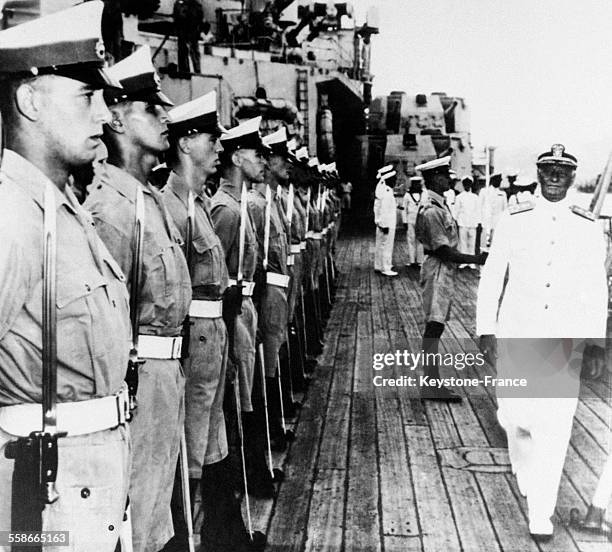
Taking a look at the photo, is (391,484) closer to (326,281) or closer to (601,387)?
(601,387)

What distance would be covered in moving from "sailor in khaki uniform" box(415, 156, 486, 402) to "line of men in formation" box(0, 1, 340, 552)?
1.38 m

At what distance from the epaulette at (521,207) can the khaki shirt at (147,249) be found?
1.59 m

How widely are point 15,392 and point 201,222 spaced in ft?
4.08

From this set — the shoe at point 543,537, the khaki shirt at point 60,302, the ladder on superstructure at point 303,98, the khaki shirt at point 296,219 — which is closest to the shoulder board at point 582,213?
the shoe at point 543,537

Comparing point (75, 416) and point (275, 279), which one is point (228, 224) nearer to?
point (275, 279)

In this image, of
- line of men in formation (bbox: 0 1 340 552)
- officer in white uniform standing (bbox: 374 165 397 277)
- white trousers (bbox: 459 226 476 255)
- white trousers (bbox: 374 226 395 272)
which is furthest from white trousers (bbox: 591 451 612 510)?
white trousers (bbox: 459 226 476 255)

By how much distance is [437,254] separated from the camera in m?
4.58

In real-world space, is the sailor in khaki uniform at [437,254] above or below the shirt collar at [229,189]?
below

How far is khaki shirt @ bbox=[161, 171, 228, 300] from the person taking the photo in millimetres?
2381

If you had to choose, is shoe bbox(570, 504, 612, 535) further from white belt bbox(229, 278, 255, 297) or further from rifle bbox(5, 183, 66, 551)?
rifle bbox(5, 183, 66, 551)

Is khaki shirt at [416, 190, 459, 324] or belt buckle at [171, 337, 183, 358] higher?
belt buckle at [171, 337, 183, 358]

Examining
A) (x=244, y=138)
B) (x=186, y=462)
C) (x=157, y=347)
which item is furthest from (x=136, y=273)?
(x=244, y=138)

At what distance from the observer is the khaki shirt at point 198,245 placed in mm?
2381

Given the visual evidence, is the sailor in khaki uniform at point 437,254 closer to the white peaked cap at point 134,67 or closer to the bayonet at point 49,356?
the white peaked cap at point 134,67
